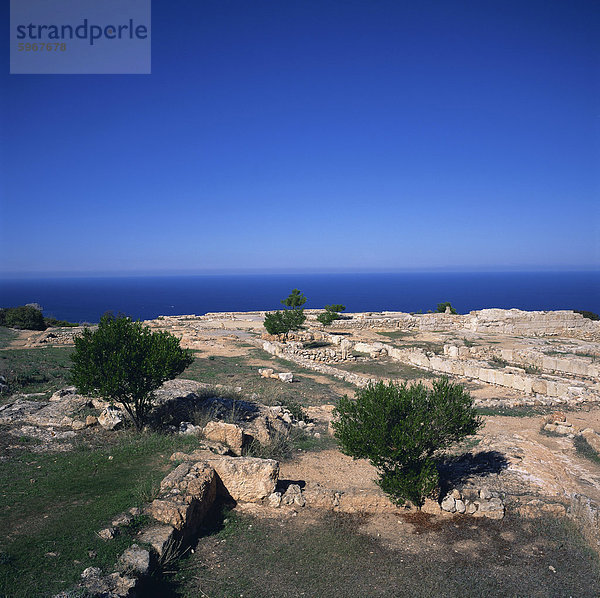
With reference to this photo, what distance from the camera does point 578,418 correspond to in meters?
14.7

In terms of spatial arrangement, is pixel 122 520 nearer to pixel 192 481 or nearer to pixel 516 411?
pixel 192 481

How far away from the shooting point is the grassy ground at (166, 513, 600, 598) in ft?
19.9

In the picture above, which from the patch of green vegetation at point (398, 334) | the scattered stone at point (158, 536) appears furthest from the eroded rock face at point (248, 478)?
the patch of green vegetation at point (398, 334)

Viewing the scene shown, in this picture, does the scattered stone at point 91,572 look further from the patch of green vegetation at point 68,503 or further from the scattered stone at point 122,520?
the scattered stone at point 122,520

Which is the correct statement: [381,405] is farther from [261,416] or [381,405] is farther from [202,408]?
[202,408]

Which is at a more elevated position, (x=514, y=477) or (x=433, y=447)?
(x=433, y=447)

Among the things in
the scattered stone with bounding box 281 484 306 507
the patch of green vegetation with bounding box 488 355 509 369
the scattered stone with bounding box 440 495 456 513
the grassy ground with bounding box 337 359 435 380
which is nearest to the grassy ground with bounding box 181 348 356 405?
the grassy ground with bounding box 337 359 435 380

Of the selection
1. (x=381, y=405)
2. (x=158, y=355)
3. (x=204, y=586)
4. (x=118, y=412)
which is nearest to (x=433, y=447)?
(x=381, y=405)

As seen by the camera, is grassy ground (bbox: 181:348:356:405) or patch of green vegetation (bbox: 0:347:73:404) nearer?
patch of green vegetation (bbox: 0:347:73:404)

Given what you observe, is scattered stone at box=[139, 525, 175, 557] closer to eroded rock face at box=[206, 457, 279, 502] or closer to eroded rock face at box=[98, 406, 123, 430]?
eroded rock face at box=[206, 457, 279, 502]

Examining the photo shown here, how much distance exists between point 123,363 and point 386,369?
15.7 metres

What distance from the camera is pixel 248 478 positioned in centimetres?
871

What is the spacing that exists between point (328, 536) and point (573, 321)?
40.6 meters

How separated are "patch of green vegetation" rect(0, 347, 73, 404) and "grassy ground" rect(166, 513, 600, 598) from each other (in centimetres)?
866
